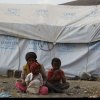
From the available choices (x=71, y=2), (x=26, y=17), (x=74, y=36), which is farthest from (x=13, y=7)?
(x=71, y=2)

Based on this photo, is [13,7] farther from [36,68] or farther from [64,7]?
[36,68]

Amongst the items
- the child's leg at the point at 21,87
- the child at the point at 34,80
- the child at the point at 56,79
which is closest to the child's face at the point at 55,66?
the child at the point at 56,79

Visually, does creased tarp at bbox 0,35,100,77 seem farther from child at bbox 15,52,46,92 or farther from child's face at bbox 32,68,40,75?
child's face at bbox 32,68,40,75

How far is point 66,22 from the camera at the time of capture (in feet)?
38.9

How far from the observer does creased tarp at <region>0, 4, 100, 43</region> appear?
11.5 meters

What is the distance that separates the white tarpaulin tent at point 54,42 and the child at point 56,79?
173 inches

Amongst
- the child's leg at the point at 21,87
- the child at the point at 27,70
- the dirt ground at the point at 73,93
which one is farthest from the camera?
the child's leg at the point at 21,87

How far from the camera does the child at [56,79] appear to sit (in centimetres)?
703

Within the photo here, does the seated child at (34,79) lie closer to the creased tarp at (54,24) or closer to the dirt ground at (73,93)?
the dirt ground at (73,93)

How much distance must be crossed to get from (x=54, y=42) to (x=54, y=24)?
0.70 meters

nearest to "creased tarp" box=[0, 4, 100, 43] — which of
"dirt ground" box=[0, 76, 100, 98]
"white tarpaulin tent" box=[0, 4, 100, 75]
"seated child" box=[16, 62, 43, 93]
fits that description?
"white tarpaulin tent" box=[0, 4, 100, 75]

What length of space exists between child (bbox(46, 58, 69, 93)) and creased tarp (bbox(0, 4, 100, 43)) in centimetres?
444

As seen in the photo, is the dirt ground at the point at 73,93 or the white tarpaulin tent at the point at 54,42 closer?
the dirt ground at the point at 73,93

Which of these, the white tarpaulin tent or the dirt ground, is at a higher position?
the white tarpaulin tent
